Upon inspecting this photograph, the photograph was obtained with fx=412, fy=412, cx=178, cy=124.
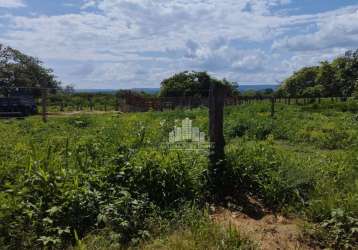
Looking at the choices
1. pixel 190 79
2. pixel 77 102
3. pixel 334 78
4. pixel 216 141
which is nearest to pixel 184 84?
pixel 190 79

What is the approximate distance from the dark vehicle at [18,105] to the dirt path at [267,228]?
17645 mm

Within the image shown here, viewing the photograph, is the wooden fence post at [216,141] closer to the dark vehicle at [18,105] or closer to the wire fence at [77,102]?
the wire fence at [77,102]

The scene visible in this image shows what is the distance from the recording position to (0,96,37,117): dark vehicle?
815 inches

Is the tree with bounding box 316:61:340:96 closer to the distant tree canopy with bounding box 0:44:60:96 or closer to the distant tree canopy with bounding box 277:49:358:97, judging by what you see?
the distant tree canopy with bounding box 277:49:358:97

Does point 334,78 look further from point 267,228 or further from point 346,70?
point 267,228

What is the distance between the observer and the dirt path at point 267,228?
4148mm

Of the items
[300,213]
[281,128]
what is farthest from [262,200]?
[281,128]

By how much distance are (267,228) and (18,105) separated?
19926 mm

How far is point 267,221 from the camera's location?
476 cm

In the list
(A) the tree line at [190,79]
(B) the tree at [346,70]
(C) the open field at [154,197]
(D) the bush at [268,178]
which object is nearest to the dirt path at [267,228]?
(C) the open field at [154,197]

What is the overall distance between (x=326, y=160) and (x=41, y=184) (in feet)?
15.4

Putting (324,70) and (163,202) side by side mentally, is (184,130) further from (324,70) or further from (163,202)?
(324,70)

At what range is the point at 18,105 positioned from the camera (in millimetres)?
21891

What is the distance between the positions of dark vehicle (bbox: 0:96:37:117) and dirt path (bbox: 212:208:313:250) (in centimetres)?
1764
